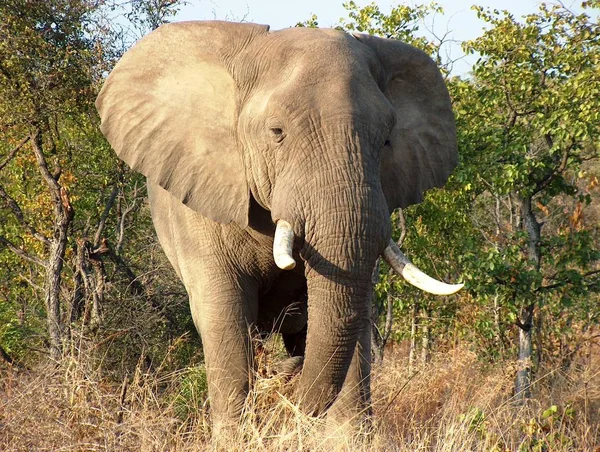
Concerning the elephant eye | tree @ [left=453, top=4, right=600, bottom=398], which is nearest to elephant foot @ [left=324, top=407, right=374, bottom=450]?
the elephant eye

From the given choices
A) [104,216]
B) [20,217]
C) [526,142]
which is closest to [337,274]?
[526,142]

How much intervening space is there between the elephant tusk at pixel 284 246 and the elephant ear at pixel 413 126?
3.33 feet

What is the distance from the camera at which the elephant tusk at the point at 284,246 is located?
4875 millimetres

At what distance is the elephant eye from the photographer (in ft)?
17.4

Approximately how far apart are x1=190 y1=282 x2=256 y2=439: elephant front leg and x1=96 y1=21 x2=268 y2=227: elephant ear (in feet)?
1.69

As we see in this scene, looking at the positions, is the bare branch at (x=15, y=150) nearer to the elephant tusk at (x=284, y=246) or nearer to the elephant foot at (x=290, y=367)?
the elephant foot at (x=290, y=367)

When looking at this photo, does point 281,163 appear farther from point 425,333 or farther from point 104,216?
point 425,333

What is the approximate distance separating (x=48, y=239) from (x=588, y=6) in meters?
4.71

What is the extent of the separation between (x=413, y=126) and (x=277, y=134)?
1283mm

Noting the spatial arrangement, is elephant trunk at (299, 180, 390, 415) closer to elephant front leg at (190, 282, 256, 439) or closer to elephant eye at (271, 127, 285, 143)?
elephant eye at (271, 127, 285, 143)

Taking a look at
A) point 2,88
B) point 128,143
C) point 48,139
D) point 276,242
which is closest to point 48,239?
point 48,139

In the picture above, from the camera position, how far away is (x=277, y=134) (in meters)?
5.33

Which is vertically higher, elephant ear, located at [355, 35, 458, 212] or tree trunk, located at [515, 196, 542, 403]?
elephant ear, located at [355, 35, 458, 212]

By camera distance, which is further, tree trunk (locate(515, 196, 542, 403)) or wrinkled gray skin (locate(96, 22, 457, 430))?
tree trunk (locate(515, 196, 542, 403))
